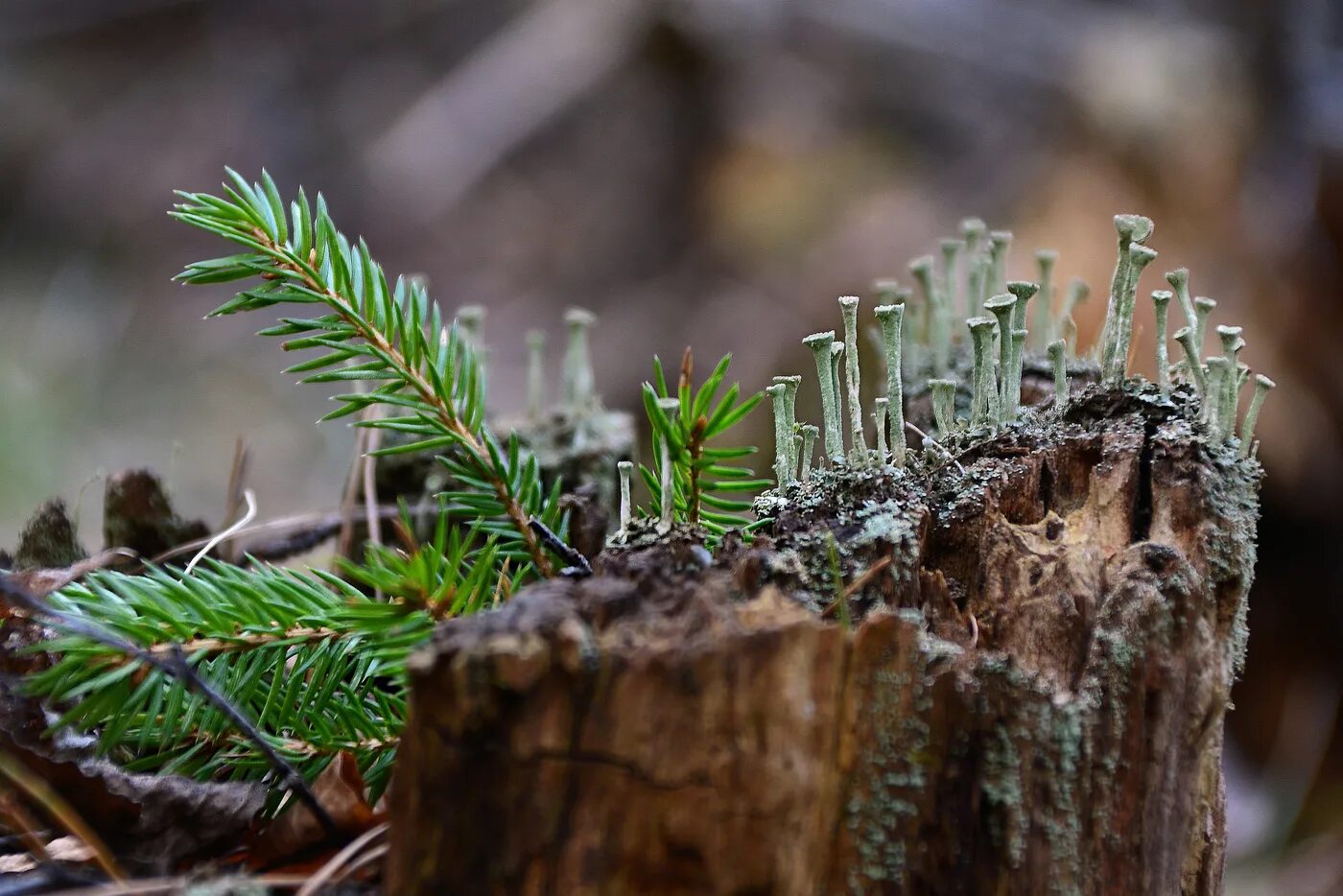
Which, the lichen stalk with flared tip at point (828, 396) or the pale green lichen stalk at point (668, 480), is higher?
the lichen stalk with flared tip at point (828, 396)

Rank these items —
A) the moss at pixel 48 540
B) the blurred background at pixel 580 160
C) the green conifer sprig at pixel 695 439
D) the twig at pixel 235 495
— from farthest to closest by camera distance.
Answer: the blurred background at pixel 580 160 < the twig at pixel 235 495 < the moss at pixel 48 540 < the green conifer sprig at pixel 695 439

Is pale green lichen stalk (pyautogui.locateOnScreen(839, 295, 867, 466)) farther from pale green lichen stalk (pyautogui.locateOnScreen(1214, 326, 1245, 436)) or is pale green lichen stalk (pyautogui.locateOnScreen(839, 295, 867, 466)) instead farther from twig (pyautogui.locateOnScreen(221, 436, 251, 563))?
twig (pyautogui.locateOnScreen(221, 436, 251, 563))

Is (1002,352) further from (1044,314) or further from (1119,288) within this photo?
(1044,314)

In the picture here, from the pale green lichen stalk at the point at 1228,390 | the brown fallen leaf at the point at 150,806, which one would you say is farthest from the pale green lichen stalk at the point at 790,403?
the brown fallen leaf at the point at 150,806

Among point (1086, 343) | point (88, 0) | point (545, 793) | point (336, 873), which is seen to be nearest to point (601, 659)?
point (545, 793)

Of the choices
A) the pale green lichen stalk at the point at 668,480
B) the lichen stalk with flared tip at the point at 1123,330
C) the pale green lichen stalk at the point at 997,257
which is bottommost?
the pale green lichen stalk at the point at 668,480

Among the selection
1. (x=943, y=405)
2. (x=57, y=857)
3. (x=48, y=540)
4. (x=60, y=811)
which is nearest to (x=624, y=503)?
(x=943, y=405)

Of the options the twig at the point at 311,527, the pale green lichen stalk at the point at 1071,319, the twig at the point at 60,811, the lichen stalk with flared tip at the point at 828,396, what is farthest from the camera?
the twig at the point at 311,527

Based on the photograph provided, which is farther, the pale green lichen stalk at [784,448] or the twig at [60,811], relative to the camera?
the pale green lichen stalk at [784,448]

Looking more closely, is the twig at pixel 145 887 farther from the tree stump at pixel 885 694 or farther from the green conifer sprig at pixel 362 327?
the green conifer sprig at pixel 362 327
